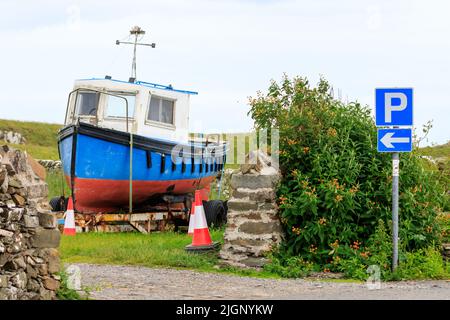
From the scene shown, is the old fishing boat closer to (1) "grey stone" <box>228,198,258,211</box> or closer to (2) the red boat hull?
(2) the red boat hull

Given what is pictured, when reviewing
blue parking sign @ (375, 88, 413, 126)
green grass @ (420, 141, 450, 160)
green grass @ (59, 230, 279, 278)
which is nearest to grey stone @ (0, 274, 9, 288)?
green grass @ (59, 230, 279, 278)

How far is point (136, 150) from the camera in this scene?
2177cm

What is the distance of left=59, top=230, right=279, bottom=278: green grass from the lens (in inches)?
547

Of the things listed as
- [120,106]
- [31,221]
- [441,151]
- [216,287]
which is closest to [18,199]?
[31,221]

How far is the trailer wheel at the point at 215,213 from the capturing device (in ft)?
67.5

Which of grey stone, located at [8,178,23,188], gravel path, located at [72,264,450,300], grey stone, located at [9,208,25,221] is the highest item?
grey stone, located at [8,178,23,188]

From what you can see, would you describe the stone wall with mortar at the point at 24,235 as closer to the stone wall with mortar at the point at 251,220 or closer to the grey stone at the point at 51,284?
the grey stone at the point at 51,284

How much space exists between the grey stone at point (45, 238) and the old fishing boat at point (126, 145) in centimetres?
1078

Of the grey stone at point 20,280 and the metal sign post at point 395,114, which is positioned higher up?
the metal sign post at point 395,114

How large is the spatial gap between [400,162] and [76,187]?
9.42 m

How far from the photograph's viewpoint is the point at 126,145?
70.6 ft

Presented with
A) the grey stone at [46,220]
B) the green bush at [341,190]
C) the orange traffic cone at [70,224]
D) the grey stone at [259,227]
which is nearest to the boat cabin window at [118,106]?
the orange traffic cone at [70,224]
